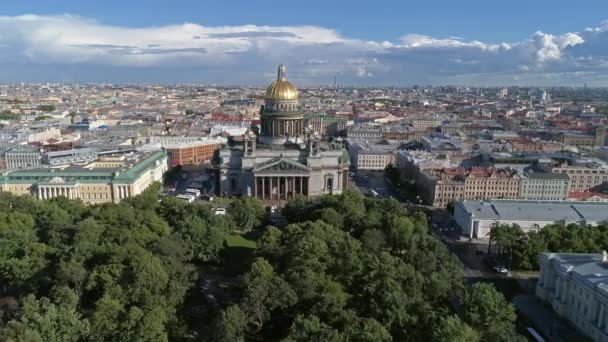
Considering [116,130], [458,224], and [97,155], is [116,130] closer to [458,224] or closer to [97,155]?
[97,155]

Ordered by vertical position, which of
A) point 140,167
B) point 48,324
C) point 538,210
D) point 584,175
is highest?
point 140,167

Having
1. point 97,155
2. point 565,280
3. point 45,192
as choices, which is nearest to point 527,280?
point 565,280

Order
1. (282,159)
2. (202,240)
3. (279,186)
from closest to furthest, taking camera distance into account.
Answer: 1. (202,240)
2. (282,159)
3. (279,186)

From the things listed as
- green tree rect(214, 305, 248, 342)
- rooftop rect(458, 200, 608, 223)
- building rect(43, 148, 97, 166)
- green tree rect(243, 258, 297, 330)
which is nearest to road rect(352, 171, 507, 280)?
rooftop rect(458, 200, 608, 223)

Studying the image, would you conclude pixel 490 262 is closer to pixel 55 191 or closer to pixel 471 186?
pixel 471 186

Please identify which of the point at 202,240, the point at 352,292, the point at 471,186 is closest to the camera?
the point at 352,292

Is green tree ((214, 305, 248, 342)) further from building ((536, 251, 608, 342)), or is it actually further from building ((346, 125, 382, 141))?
building ((346, 125, 382, 141))

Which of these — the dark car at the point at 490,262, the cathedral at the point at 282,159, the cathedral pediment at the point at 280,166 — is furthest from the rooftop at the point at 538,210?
the cathedral pediment at the point at 280,166

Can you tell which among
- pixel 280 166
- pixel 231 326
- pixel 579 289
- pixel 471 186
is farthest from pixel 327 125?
pixel 231 326
